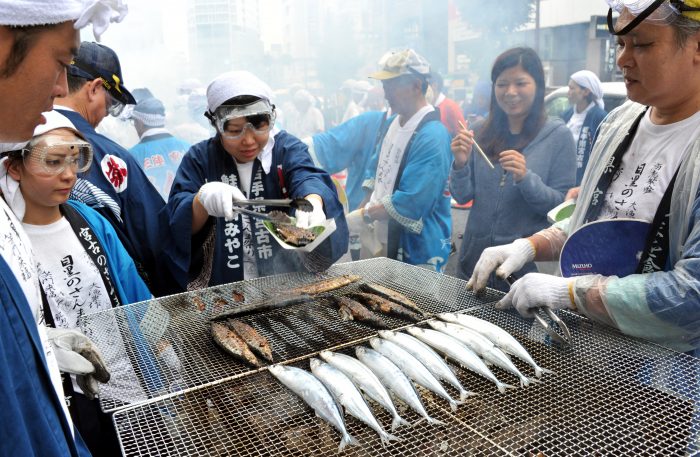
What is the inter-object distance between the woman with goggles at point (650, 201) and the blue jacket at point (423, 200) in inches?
119

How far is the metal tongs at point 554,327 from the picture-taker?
2410mm

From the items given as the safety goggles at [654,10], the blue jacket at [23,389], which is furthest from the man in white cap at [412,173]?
the blue jacket at [23,389]

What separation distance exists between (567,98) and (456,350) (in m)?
9.14

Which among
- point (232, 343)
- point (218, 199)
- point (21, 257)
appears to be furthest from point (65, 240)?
point (21, 257)

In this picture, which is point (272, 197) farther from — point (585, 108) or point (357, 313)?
point (585, 108)

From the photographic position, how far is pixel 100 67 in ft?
12.9

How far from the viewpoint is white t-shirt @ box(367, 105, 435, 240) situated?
593cm

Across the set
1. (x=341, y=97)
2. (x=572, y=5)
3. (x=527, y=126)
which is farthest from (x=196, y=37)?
(x=572, y=5)

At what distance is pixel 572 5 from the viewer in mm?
10945

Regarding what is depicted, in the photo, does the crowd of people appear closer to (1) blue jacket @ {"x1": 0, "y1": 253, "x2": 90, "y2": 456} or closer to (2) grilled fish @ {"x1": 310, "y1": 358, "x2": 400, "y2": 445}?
(1) blue jacket @ {"x1": 0, "y1": 253, "x2": 90, "y2": 456}

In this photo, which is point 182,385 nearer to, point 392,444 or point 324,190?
point 392,444

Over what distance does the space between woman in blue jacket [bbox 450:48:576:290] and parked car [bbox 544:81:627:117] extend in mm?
5187

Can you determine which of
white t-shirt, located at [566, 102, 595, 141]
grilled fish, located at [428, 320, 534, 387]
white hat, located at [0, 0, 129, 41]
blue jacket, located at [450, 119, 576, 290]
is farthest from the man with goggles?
white t-shirt, located at [566, 102, 595, 141]

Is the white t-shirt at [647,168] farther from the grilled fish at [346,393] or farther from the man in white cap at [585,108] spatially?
the man in white cap at [585,108]
